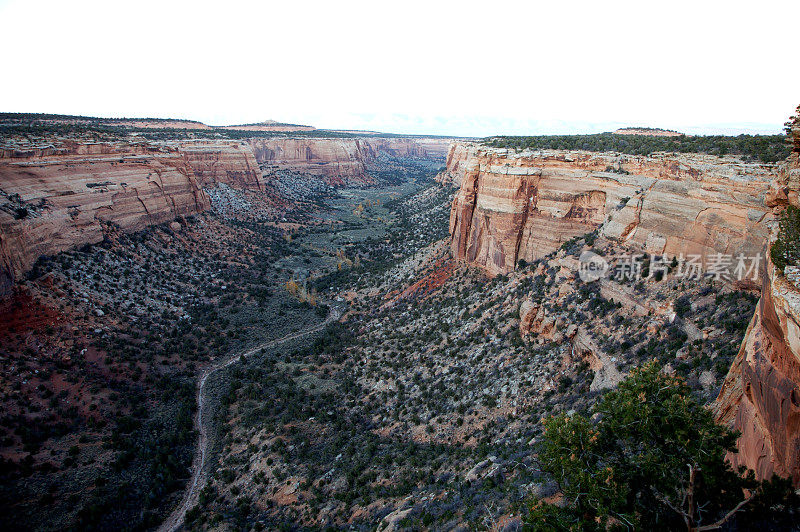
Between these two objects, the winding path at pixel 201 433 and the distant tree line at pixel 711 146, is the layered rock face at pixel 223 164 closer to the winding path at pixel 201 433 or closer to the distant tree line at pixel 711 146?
the winding path at pixel 201 433

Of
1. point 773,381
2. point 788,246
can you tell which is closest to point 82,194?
point 788,246

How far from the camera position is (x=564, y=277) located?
22.4m

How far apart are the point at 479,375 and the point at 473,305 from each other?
7177 millimetres

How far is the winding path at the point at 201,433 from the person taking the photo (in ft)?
59.4

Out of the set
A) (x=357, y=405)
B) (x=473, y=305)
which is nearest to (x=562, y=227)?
(x=473, y=305)

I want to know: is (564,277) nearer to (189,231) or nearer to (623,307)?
(623,307)

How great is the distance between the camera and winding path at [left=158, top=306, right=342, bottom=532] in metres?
18.1

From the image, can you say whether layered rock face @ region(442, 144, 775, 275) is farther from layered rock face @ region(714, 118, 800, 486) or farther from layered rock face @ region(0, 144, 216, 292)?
layered rock face @ region(0, 144, 216, 292)

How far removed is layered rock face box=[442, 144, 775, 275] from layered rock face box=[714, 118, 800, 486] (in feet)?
21.8

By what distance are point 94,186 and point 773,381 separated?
48.4 meters

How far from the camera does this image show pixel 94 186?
1486 inches
